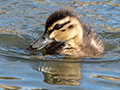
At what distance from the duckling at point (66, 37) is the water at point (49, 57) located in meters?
0.18

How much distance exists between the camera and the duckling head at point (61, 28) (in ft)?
17.5

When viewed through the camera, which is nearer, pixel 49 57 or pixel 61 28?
pixel 61 28

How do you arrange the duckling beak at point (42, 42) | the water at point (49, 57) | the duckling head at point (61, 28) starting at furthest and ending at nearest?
the duckling beak at point (42, 42)
the duckling head at point (61, 28)
the water at point (49, 57)

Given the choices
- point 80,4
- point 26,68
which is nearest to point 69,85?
point 26,68

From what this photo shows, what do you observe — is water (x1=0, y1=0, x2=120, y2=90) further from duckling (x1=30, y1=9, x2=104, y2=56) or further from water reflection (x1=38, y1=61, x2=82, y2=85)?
duckling (x1=30, y1=9, x2=104, y2=56)

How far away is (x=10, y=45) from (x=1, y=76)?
2.11 metres

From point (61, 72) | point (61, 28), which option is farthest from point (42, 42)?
point (61, 72)

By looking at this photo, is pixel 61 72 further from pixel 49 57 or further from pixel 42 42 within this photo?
pixel 42 42

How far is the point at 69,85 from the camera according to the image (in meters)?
4.20

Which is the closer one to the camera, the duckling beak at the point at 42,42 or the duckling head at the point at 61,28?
the duckling head at the point at 61,28

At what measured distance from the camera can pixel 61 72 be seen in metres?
4.76

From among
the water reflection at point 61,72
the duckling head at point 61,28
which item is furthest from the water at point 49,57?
the duckling head at point 61,28

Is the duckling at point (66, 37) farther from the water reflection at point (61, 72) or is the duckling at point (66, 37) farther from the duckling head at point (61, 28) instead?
the water reflection at point (61, 72)

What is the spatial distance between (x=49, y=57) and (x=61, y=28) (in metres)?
0.66
